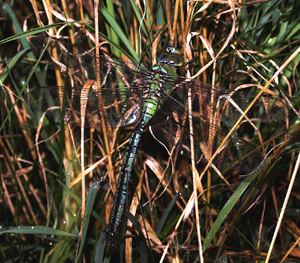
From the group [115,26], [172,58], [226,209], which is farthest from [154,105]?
[226,209]

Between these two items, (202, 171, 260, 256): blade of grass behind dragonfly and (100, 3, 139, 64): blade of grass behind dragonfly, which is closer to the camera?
(202, 171, 260, 256): blade of grass behind dragonfly

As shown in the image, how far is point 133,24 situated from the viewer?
5.67ft

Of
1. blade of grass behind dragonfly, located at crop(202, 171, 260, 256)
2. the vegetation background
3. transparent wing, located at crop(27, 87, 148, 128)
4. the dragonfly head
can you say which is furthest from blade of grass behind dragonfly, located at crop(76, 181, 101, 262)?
the dragonfly head

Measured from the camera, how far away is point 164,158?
175 centimetres

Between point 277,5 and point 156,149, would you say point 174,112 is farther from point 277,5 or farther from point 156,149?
point 277,5

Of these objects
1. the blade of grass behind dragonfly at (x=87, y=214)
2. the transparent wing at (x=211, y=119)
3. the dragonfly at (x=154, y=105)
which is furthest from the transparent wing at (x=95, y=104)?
the blade of grass behind dragonfly at (x=87, y=214)

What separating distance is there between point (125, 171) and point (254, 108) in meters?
0.62

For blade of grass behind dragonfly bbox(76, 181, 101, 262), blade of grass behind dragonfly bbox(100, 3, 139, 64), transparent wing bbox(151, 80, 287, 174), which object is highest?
blade of grass behind dragonfly bbox(100, 3, 139, 64)

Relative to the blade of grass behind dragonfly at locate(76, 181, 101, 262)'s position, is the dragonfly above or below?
above

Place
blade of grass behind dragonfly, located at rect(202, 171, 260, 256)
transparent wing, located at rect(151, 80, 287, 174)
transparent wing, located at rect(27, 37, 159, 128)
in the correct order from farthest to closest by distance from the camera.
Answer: transparent wing, located at rect(27, 37, 159, 128), transparent wing, located at rect(151, 80, 287, 174), blade of grass behind dragonfly, located at rect(202, 171, 260, 256)

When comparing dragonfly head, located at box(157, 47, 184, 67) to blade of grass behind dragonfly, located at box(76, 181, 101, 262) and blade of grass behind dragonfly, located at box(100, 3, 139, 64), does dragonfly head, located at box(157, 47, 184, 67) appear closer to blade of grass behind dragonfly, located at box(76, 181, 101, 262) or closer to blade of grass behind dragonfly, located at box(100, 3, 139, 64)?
blade of grass behind dragonfly, located at box(100, 3, 139, 64)

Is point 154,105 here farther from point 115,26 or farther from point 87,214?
point 87,214

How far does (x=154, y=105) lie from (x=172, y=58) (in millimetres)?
229

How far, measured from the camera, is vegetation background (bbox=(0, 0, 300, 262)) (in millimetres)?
1467
